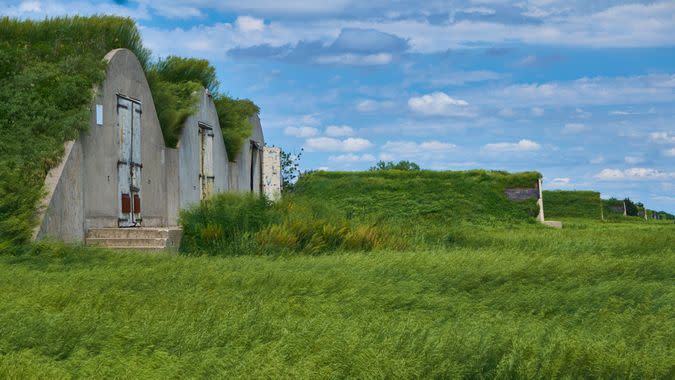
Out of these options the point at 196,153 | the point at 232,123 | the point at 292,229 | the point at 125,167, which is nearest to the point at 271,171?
the point at 232,123

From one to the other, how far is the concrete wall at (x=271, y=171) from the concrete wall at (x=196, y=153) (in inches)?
123

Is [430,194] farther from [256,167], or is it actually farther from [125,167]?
[125,167]

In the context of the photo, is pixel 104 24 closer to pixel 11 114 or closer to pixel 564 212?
pixel 11 114

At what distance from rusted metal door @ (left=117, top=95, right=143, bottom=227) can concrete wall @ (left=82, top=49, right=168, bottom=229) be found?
172 millimetres

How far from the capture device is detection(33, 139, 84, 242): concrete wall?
12.9m

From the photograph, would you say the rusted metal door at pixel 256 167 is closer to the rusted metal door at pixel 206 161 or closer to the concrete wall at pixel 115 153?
the rusted metal door at pixel 206 161

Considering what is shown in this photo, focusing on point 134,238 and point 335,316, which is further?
point 134,238

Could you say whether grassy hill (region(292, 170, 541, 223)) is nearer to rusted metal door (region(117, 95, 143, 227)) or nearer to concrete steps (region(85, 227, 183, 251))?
rusted metal door (region(117, 95, 143, 227))

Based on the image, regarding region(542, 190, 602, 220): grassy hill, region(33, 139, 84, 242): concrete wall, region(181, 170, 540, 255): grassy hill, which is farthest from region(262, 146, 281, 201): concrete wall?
region(542, 190, 602, 220): grassy hill

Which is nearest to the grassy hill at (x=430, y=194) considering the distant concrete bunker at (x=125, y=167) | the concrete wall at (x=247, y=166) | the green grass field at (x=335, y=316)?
the concrete wall at (x=247, y=166)

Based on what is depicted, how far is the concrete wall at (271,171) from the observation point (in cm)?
2644

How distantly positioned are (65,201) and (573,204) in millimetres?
31018

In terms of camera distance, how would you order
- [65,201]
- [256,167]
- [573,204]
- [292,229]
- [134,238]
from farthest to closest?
[573,204], [256,167], [134,238], [292,229], [65,201]

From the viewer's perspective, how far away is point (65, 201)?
44.4 feet
